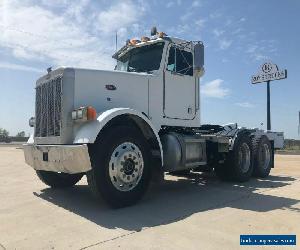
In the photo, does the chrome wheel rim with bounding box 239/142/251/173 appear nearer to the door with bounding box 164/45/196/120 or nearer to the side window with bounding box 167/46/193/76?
the door with bounding box 164/45/196/120

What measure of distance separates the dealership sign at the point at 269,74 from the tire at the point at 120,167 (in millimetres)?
31635

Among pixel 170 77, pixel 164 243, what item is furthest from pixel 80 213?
pixel 170 77

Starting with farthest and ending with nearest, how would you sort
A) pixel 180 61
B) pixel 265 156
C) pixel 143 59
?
pixel 265 156 → pixel 180 61 → pixel 143 59

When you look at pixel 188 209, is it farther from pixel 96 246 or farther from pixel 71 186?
pixel 71 186

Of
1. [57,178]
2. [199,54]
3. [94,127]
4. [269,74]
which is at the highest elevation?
[269,74]

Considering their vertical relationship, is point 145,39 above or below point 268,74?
below

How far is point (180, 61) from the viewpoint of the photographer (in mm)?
8367

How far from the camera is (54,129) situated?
6.85 m

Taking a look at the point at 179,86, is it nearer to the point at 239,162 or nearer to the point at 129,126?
the point at 129,126

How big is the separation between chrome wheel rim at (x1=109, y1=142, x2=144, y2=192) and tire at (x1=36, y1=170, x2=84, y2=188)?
199 centimetres

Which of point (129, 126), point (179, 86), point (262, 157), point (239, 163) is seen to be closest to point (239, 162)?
point (239, 163)

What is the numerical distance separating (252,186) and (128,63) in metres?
3.82

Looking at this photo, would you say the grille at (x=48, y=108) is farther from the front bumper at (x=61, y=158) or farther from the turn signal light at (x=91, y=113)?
the turn signal light at (x=91, y=113)

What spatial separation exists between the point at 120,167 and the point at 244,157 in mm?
4753
